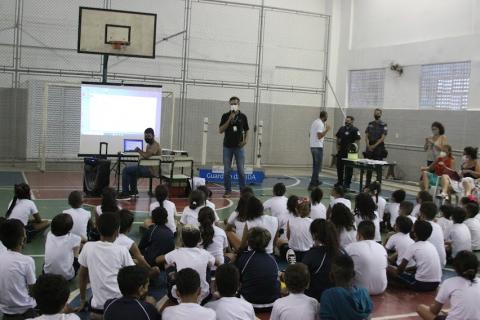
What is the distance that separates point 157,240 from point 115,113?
820cm

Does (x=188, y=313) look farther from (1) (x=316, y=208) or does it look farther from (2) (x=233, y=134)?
(2) (x=233, y=134)

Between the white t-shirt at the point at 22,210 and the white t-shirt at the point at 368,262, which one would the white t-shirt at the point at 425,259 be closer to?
the white t-shirt at the point at 368,262

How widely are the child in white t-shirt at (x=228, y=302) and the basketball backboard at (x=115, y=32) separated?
1056 cm

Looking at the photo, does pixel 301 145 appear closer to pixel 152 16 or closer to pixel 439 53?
pixel 439 53

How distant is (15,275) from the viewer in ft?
15.4

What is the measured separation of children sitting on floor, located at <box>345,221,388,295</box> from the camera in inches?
223

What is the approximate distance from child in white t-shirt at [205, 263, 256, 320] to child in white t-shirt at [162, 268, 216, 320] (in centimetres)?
22

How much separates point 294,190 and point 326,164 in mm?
6397

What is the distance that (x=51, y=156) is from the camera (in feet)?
52.4

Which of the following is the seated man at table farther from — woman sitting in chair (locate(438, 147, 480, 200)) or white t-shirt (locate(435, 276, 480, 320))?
white t-shirt (locate(435, 276, 480, 320))

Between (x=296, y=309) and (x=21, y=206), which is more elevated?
(x=21, y=206)

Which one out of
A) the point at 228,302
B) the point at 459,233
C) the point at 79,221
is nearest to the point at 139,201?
the point at 79,221

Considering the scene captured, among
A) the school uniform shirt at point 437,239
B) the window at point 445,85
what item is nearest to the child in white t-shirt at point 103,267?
the school uniform shirt at point 437,239

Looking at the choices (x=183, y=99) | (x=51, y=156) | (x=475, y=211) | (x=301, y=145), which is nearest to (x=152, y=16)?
(x=183, y=99)
